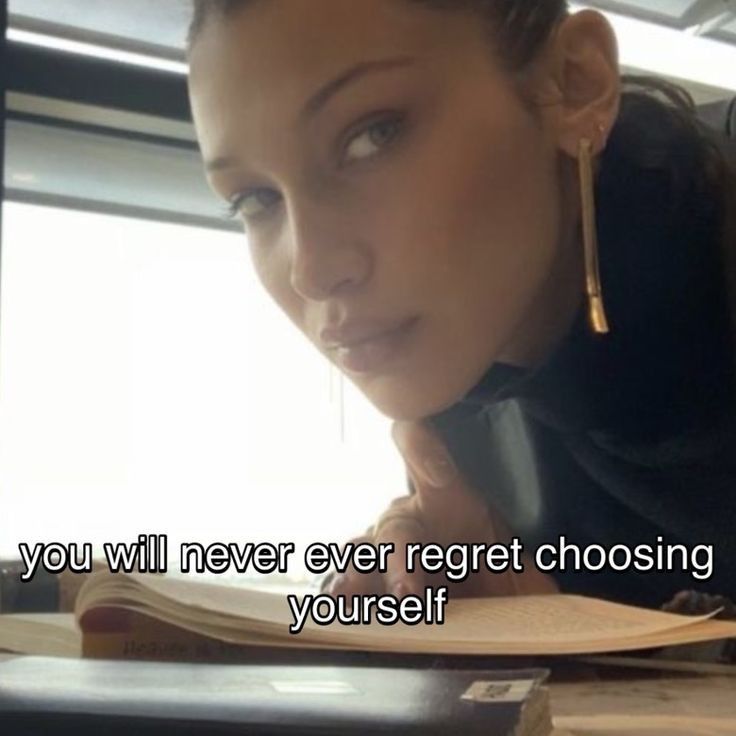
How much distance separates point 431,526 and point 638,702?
314 mm

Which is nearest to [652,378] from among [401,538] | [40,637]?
[401,538]

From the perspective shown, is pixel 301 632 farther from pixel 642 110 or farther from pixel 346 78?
pixel 642 110

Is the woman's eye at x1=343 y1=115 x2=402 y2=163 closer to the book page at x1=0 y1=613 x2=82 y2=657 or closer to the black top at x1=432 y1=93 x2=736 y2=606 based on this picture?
the black top at x1=432 y1=93 x2=736 y2=606

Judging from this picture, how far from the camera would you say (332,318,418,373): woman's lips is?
64cm

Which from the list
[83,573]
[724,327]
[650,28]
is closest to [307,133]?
[724,327]

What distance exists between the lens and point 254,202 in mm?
679

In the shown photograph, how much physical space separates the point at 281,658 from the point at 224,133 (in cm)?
33

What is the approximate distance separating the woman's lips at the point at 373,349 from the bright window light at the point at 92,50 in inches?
25.7

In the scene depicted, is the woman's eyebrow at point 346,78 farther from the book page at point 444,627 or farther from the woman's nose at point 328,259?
the book page at point 444,627

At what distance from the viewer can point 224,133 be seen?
2.12 feet

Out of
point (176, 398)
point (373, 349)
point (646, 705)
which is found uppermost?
point (176, 398)

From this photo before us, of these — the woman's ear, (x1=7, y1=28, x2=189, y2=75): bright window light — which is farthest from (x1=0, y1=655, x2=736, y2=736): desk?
(x1=7, y1=28, x2=189, y2=75): bright window light

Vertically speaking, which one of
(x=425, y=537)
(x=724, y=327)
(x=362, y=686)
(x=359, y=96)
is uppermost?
(x=359, y=96)

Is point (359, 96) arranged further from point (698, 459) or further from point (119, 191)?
point (119, 191)
